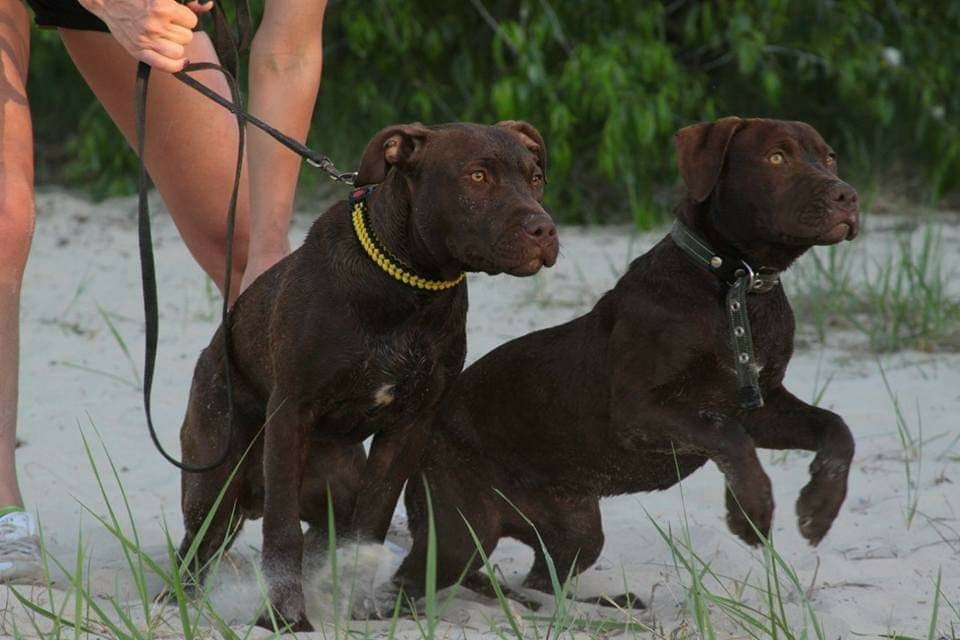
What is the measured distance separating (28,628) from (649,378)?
172 centimetres

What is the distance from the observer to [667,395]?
13.0ft

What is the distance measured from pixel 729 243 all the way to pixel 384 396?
3.51 ft

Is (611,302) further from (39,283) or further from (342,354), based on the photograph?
(39,283)

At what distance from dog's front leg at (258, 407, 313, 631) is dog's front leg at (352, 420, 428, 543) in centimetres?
27

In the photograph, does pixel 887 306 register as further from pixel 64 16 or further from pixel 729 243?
pixel 64 16

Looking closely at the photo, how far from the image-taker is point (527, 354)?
4.36 m

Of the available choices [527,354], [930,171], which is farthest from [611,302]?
[930,171]

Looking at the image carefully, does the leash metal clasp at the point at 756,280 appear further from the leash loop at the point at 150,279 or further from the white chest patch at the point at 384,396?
the leash loop at the point at 150,279

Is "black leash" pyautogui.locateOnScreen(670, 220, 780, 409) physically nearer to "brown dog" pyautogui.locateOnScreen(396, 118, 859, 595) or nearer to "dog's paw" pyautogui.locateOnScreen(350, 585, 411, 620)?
"brown dog" pyautogui.locateOnScreen(396, 118, 859, 595)

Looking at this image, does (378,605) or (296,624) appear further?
(378,605)

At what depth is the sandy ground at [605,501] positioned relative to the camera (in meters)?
4.11

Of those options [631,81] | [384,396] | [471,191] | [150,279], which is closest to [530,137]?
[471,191]

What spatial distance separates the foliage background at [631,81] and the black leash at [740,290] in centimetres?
527

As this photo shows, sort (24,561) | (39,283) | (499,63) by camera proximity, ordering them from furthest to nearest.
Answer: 1. (499,63)
2. (39,283)
3. (24,561)
